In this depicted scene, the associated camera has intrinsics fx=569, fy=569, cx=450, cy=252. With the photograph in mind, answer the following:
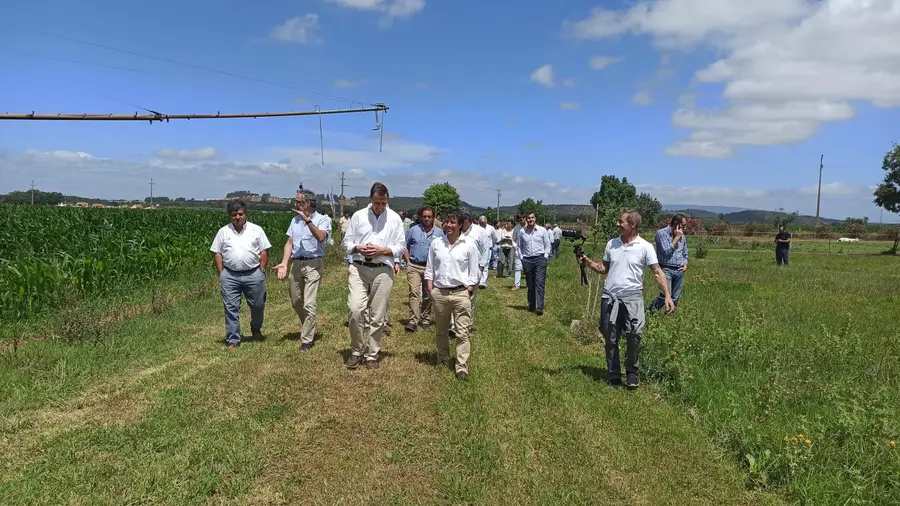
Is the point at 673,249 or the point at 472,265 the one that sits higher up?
the point at 673,249

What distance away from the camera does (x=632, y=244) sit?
248 inches

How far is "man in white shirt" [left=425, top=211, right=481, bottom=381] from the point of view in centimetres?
664

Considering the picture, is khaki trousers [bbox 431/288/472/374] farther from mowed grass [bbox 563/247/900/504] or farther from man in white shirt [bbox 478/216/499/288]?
man in white shirt [bbox 478/216/499/288]

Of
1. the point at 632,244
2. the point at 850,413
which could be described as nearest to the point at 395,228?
the point at 632,244

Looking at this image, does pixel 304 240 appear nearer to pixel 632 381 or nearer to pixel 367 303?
pixel 367 303

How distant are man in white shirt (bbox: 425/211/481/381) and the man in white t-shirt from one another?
156cm

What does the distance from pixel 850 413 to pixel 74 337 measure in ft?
28.2

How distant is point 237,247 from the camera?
295 inches

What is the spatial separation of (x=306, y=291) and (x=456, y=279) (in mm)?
2300

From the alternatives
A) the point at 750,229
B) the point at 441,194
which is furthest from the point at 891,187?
the point at 441,194

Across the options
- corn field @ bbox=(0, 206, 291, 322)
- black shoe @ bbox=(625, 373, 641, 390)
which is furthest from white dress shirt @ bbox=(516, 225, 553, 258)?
corn field @ bbox=(0, 206, 291, 322)

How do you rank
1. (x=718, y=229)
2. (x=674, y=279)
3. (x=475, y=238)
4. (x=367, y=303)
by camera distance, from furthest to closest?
(x=718, y=229) → (x=674, y=279) → (x=475, y=238) → (x=367, y=303)

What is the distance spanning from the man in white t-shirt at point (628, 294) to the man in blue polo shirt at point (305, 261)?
3836 millimetres

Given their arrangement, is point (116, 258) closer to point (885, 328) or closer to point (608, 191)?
point (885, 328)
